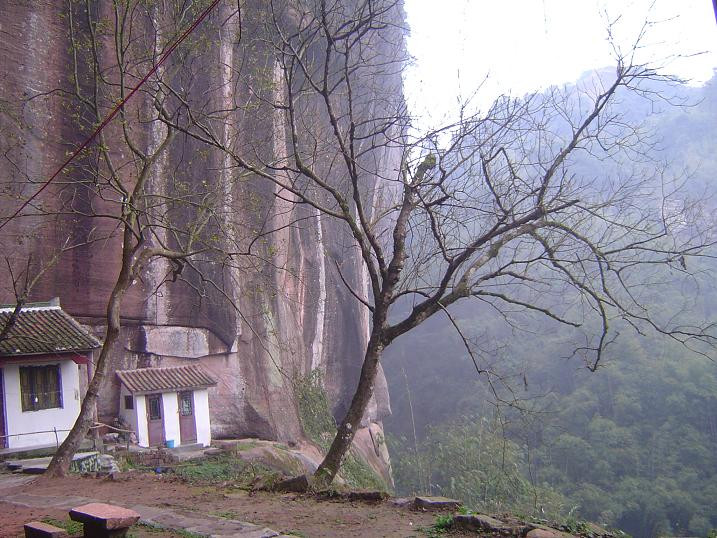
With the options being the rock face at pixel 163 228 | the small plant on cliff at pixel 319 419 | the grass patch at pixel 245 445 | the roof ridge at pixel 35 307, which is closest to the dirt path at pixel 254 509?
the rock face at pixel 163 228

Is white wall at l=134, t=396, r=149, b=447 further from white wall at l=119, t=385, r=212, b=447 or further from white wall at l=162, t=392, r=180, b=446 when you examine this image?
white wall at l=162, t=392, r=180, b=446

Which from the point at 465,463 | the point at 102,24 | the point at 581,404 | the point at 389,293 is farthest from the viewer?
the point at 581,404

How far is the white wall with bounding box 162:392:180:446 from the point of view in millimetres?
18297

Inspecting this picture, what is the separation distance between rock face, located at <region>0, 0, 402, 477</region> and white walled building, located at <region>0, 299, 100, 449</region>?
1.34m

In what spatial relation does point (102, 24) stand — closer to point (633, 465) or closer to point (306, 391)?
point (306, 391)

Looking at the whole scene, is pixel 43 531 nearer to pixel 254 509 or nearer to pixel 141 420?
pixel 254 509

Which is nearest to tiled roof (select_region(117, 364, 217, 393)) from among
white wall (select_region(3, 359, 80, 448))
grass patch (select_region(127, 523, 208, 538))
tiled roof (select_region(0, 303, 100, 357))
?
white wall (select_region(3, 359, 80, 448))

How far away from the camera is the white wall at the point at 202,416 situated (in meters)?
18.9

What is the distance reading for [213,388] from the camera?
19.8 meters

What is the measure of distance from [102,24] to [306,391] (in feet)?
51.8

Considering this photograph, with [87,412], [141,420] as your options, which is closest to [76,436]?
[87,412]

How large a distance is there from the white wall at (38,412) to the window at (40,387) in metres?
0.11

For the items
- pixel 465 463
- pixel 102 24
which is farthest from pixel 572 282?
pixel 465 463

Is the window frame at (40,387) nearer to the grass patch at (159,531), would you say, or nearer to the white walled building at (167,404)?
the white walled building at (167,404)
